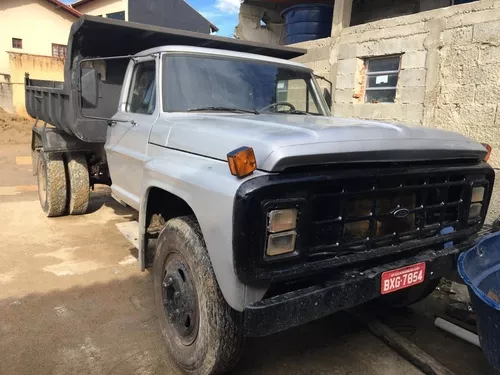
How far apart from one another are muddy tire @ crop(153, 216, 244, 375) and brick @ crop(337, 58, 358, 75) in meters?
5.04

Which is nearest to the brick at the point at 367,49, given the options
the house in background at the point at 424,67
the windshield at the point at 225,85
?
the house in background at the point at 424,67

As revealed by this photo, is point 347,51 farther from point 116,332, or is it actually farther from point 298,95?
point 116,332

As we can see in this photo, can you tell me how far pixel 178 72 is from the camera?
338 cm

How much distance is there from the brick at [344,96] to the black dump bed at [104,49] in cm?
171

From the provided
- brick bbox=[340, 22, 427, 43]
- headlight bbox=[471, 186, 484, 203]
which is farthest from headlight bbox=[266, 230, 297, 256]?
brick bbox=[340, 22, 427, 43]

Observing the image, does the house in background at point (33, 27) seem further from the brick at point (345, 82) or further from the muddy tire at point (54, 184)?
the brick at point (345, 82)

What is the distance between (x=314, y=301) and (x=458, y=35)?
465 cm

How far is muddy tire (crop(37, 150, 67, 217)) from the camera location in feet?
18.5

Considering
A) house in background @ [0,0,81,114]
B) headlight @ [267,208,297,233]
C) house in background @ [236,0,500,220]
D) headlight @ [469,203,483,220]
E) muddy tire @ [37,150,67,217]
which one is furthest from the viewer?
house in background @ [0,0,81,114]

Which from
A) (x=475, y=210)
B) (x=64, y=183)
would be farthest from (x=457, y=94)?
(x=64, y=183)

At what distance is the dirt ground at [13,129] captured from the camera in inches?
637

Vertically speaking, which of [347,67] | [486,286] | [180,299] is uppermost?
[347,67]

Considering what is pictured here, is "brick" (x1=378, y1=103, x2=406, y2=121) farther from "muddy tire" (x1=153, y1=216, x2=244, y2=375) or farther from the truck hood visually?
"muddy tire" (x1=153, y1=216, x2=244, y2=375)

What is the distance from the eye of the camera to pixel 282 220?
201 cm
